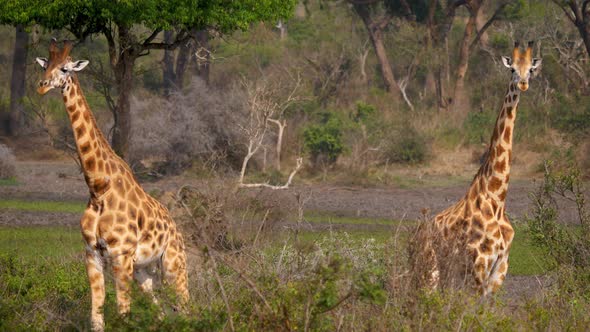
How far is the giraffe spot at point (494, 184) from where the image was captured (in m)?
9.48

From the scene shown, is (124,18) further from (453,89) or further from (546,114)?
(453,89)

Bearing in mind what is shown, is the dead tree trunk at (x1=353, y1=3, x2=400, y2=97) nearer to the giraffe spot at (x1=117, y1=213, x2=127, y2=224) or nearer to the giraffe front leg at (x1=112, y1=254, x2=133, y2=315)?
the giraffe spot at (x1=117, y1=213, x2=127, y2=224)

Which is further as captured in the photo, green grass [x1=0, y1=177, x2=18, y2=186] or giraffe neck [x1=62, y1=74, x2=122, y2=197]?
green grass [x1=0, y1=177, x2=18, y2=186]

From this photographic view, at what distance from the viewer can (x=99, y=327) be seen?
845 centimetres

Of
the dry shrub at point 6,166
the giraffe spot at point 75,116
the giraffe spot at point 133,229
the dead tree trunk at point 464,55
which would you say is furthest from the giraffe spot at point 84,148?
the dead tree trunk at point 464,55

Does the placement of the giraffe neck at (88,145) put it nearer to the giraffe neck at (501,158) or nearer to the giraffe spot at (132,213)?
the giraffe spot at (132,213)

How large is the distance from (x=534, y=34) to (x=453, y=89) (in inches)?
141

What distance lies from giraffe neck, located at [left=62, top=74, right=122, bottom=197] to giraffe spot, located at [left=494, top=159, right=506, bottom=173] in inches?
119

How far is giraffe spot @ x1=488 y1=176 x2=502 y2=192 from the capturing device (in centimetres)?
948

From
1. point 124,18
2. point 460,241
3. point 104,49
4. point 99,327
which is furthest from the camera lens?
point 104,49

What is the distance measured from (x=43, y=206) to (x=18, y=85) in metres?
14.4

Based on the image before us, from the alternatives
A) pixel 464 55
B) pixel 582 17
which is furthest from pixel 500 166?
pixel 464 55

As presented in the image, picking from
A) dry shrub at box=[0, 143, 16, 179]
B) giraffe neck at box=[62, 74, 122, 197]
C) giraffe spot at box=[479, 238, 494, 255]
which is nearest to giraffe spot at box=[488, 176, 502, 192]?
giraffe spot at box=[479, 238, 494, 255]

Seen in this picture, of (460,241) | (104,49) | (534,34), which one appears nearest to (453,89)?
(534,34)
